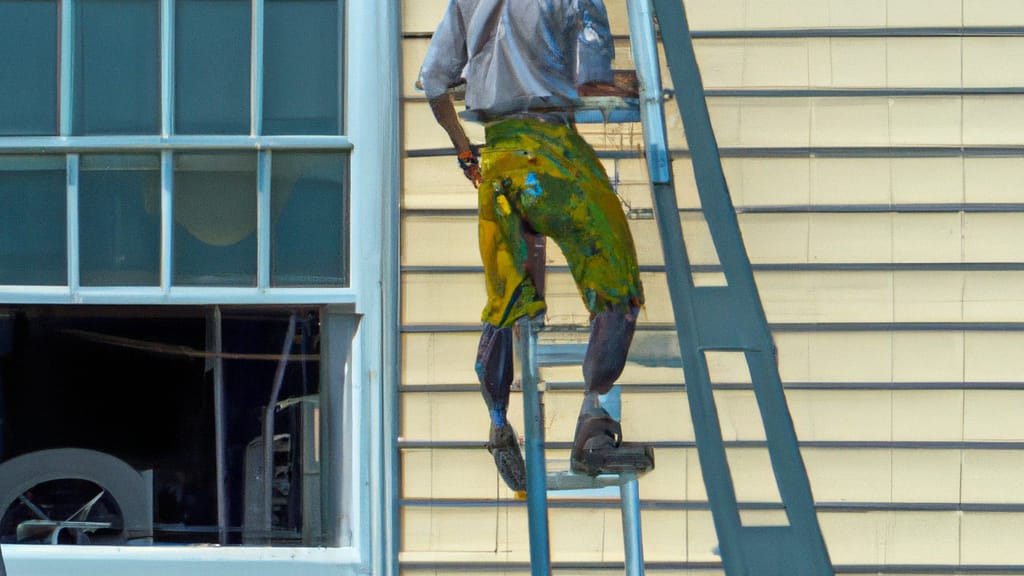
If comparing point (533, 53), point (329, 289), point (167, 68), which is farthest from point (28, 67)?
point (533, 53)

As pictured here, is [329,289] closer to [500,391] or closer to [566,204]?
[500,391]

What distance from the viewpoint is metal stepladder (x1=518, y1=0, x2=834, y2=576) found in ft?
10.00

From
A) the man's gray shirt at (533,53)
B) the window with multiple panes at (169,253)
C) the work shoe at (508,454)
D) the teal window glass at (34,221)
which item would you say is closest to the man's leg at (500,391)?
the work shoe at (508,454)

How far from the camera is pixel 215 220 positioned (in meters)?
5.46

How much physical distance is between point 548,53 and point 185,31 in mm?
2022

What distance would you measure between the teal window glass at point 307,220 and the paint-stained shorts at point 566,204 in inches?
57.8

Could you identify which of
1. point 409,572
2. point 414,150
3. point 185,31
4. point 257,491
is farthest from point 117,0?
point 409,572

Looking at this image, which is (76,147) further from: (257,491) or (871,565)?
(871,565)

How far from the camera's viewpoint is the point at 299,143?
5.44 metres

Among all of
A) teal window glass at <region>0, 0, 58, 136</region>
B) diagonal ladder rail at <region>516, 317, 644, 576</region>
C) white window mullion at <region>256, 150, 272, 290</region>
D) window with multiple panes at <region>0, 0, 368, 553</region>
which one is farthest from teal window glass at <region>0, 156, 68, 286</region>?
diagonal ladder rail at <region>516, 317, 644, 576</region>

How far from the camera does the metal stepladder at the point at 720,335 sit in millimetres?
3047

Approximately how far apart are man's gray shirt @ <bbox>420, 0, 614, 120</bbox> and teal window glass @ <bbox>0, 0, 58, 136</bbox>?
217 cm

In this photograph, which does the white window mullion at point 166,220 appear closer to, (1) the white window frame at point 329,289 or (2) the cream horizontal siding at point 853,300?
(1) the white window frame at point 329,289

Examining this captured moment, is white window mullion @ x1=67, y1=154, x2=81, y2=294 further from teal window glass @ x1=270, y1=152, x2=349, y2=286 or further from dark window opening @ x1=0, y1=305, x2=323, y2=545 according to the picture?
teal window glass @ x1=270, y1=152, x2=349, y2=286
